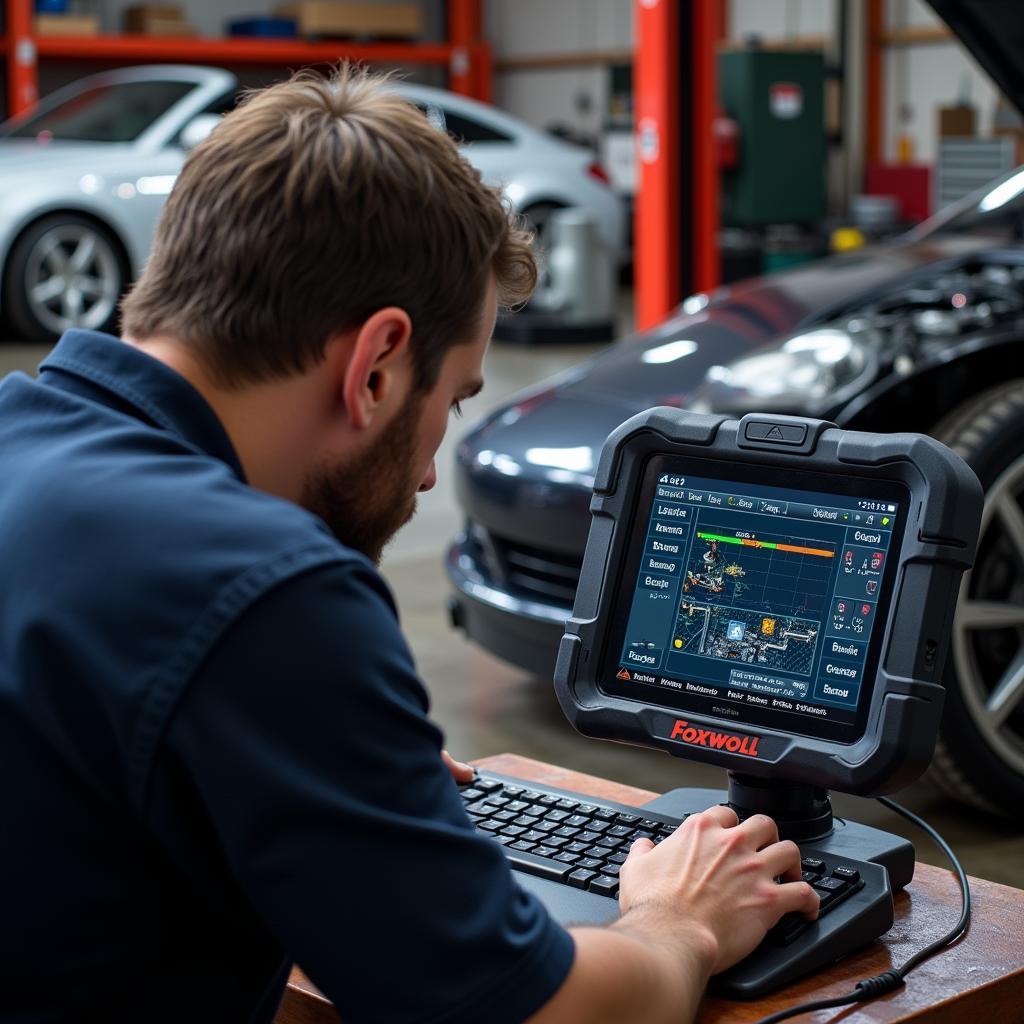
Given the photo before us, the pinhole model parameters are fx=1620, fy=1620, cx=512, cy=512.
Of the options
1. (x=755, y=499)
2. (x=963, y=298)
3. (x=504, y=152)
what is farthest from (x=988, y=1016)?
(x=504, y=152)

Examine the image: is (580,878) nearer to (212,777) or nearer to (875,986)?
(875,986)

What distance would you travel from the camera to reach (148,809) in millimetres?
900

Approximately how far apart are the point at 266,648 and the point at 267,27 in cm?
1439

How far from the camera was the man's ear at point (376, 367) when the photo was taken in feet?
3.33

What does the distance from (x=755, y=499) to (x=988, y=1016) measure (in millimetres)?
420

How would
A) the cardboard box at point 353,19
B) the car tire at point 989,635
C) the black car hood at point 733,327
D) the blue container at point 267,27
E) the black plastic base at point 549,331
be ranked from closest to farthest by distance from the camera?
1. the car tire at point 989,635
2. the black car hood at point 733,327
3. the black plastic base at point 549,331
4. the cardboard box at point 353,19
5. the blue container at point 267,27

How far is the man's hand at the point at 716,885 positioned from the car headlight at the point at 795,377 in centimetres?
167

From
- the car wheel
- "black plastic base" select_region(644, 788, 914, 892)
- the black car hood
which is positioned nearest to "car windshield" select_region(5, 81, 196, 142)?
the car wheel

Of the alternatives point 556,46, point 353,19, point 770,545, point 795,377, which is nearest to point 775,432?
point 770,545

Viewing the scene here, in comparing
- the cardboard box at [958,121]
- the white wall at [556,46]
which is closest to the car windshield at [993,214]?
the cardboard box at [958,121]

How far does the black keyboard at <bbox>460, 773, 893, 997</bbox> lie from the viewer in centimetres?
111

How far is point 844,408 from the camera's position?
2.75 meters

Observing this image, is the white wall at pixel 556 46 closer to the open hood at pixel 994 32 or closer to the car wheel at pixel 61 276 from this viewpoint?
the car wheel at pixel 61 276

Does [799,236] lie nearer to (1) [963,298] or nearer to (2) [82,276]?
(2) [82,276]
